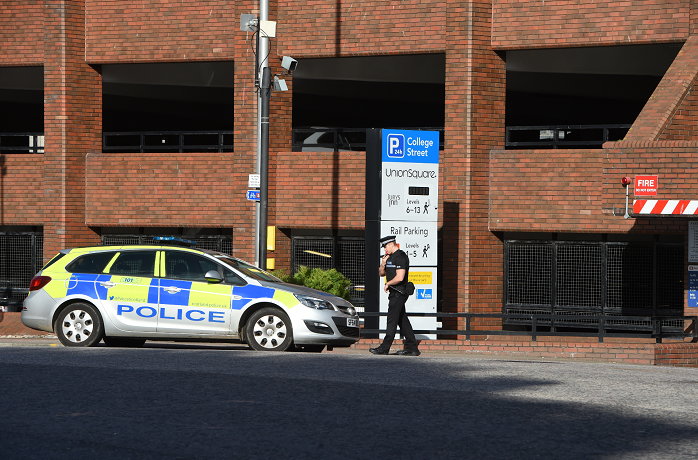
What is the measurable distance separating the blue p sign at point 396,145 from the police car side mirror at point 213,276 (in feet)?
15.4

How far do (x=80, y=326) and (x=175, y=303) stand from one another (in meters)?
1.53

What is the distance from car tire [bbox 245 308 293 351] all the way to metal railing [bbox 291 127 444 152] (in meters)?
8.50

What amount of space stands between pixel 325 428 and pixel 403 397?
4.84ft

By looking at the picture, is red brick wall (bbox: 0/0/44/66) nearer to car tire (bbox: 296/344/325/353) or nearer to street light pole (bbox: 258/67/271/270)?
street light pole (bbox: 258/67/271/270)

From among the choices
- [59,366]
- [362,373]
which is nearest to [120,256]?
[59,366]

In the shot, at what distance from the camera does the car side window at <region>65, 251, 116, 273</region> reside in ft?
44.1

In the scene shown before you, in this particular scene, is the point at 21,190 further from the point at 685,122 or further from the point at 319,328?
the point at 685,122

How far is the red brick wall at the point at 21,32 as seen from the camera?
21.9 m

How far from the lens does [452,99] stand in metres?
19.1

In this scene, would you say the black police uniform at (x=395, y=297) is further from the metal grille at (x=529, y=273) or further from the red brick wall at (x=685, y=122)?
the metal grille at (x=529, y=273)

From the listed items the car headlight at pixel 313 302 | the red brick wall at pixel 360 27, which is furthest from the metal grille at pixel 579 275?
the car headlight at pixel 313 302

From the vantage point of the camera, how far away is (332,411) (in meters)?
7.24

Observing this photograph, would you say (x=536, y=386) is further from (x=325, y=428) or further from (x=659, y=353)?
(x=659, y=353)

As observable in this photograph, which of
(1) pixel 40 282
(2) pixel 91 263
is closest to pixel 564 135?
(2) pixel 91 263
